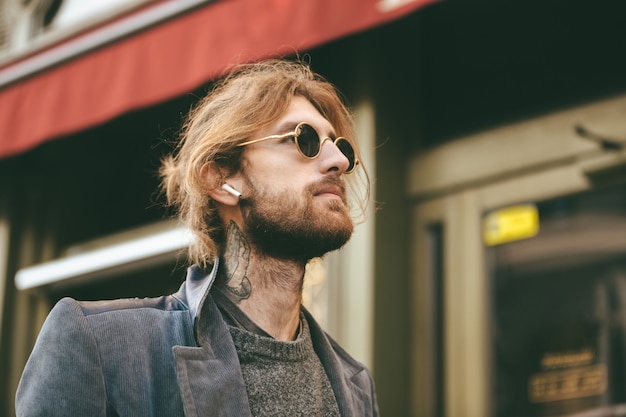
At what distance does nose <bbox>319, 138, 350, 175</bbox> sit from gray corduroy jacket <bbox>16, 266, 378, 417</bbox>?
1.47 feet

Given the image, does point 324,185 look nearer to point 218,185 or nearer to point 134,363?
point 218,185

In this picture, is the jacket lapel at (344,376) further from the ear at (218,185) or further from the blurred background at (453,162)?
the blurred background at (453,162)

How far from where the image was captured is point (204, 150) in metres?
2.64

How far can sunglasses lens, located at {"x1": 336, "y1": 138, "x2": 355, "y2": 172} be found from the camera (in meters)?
2.77

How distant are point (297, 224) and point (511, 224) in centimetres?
243

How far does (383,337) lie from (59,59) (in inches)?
102

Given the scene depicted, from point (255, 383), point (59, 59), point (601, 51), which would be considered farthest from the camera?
point (59, 59)

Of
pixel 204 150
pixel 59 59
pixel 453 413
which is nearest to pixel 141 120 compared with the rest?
pixel 59 59

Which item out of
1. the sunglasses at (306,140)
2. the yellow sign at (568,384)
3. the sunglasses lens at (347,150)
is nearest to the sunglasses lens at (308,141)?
the sunglasses at (306,140)

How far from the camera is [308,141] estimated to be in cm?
262

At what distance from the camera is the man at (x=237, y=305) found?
2.11m

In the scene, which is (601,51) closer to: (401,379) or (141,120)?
(401,379)

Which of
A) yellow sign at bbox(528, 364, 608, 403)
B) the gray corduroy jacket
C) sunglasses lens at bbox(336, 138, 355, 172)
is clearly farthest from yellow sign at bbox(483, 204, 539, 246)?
the gray corduroy jacket

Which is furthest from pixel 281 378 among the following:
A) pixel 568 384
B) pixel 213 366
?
pixel 568 384
